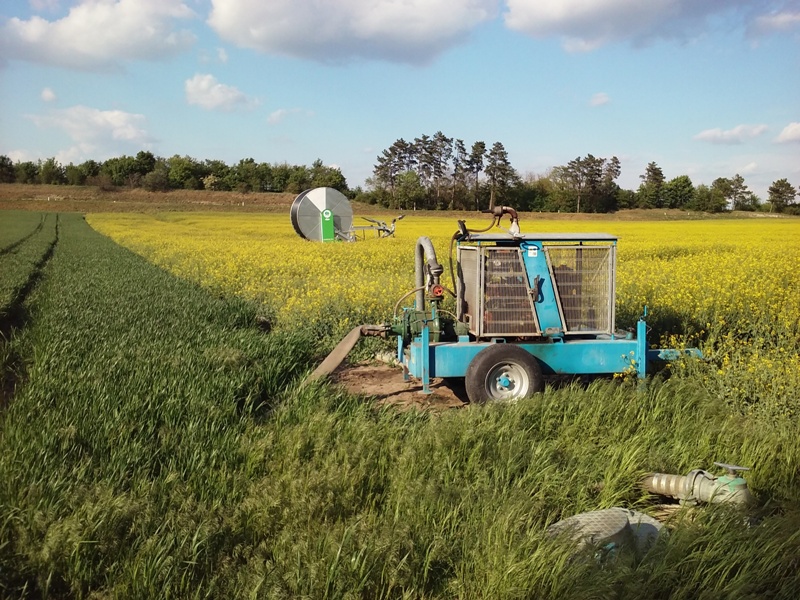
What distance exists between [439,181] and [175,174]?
36.8 metres

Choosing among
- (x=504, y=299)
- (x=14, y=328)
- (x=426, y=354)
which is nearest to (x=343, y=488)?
(x=426, y=354)

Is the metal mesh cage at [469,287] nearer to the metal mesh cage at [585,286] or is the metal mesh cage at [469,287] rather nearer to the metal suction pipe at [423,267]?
the metal suction pipe at [423,267]

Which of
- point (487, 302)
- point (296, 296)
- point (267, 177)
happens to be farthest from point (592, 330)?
point (267, 177)

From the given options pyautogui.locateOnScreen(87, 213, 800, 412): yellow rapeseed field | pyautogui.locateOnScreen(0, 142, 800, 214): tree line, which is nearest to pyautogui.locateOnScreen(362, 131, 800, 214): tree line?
pyautogui.locateOnScreen(0, 142, 800, 214): tree line

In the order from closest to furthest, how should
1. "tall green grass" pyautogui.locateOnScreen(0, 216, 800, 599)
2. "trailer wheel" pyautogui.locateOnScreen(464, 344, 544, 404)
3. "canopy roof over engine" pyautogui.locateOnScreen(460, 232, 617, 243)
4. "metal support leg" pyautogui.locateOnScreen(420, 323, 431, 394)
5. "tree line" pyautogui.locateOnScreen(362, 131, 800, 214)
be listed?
"tall green grass" pyautogui.locateOnScreen(0, 216, 800, 599), "trailer wheel" pyautogui.locateOnScreen(464, 344, 544, 404), "metal support leg" pyautogui.locateOnScreen(420, 323, 431, 394), "canopy roof over engine" pyautogui.locateOnScreen(460, 232, 617, 243), "tree line" pyautogui.locateOnScreen(362, 131, 800, 214)

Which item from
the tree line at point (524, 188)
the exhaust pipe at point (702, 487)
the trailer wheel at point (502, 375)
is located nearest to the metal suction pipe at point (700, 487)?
the exhaust pipe at point (702, 487)

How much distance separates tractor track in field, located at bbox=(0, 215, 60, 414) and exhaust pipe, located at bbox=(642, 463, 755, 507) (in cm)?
481

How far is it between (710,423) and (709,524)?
70.3 inches

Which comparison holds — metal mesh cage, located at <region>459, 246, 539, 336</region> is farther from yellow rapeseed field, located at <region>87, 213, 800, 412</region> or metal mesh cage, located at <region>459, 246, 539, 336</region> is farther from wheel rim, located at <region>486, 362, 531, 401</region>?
yellow rapeseed field, located at <region>87, 213, 800, 412</region>

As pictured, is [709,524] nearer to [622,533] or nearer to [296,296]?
[622,533]

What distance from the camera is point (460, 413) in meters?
5.24

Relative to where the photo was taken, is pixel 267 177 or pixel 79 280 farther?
pixel 267 177

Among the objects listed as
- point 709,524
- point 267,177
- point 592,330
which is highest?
point 267,177

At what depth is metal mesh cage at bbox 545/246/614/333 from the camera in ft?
20.9
